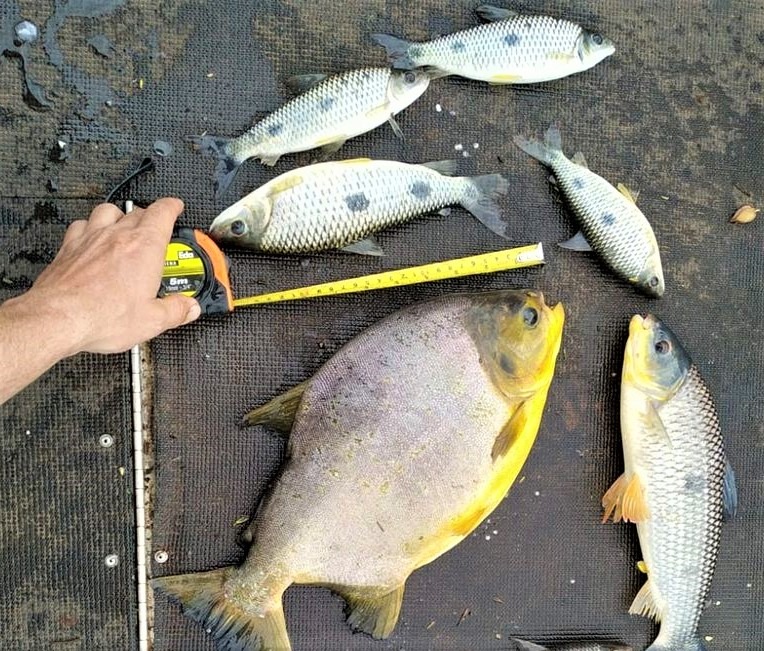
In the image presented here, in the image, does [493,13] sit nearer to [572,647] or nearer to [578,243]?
[578,243]

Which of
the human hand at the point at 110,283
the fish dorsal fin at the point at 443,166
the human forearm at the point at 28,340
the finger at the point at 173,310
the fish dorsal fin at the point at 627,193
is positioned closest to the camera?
the human forearm at the point at 28,340

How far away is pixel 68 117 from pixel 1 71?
28 centimetres

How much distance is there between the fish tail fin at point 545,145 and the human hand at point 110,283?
142 cm

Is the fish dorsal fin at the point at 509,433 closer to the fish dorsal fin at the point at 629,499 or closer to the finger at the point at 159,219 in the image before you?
the fish dorsal fin at the point at 629,499

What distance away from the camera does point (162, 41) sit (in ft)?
8.42

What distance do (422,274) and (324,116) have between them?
2.28 feet

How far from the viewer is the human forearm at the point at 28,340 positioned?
1764mm

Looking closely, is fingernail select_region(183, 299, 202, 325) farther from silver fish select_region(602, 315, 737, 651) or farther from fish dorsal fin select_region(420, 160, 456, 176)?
silver fish select_region(602, 315, 737, 651)

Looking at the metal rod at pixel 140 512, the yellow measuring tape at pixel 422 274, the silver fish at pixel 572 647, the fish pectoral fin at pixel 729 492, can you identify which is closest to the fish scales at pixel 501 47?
the yellow measuring tape at pixel 422 274

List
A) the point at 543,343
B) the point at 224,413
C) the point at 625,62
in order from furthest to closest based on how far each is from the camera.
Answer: the point at 625,62 → the point at 224,413 → the point at 543,343

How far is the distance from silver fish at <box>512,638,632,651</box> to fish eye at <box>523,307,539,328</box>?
1355mm

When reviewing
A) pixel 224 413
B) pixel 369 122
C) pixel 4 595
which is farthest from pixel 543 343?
pixel 4 595

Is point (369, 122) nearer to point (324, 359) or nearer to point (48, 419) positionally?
point (324, 359)

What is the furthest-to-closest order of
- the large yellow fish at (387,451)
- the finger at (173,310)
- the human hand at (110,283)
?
the large yellow fish at (387,451)
the finger at (173,310)
the human hand at (110,283)
